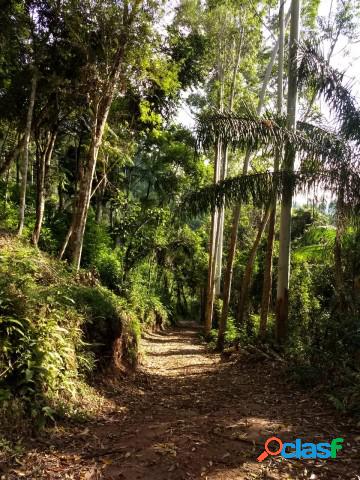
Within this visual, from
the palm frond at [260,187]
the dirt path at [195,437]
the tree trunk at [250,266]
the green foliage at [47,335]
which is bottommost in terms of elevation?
the dirt path at [195,437]

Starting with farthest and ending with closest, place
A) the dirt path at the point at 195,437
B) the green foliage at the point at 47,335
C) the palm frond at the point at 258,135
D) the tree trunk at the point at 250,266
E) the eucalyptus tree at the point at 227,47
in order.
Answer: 1. the eucalyptus tree at the point at 227,47
2. the tree trunk at the point at 250,266
3. the palm frond at the point at 258,135
4. the green foliage at the point at 47,335
5. the dirt path at the point at 195,437

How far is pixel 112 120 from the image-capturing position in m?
12.9

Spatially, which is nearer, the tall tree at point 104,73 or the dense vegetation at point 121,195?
the dense vegetation at point 121,195

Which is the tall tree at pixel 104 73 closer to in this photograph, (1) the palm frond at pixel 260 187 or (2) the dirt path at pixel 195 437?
(1) the palm frond at pixel 260 187

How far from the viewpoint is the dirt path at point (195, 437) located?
3.67 meters

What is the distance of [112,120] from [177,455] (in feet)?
36.6

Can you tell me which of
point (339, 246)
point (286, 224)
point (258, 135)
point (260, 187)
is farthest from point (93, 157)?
point (339, 246)

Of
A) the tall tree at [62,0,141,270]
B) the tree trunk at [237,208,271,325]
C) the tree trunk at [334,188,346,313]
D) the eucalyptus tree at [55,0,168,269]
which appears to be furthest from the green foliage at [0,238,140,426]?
the tree trunk at [237,208,271,325]

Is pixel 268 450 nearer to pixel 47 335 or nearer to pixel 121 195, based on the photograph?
pixel 47 335

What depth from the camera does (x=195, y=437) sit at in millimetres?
4480

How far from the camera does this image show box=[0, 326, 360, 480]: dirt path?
367 cm

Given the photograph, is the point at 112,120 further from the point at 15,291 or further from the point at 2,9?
the point at 15,291

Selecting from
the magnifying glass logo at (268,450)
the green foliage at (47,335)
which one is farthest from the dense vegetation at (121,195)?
the magnifying glass logo at (268,450)

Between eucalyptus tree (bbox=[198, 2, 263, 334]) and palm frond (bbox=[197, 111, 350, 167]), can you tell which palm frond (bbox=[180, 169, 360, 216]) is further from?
eucalyptus tree (bbox=[198, 2, 263, 334])
